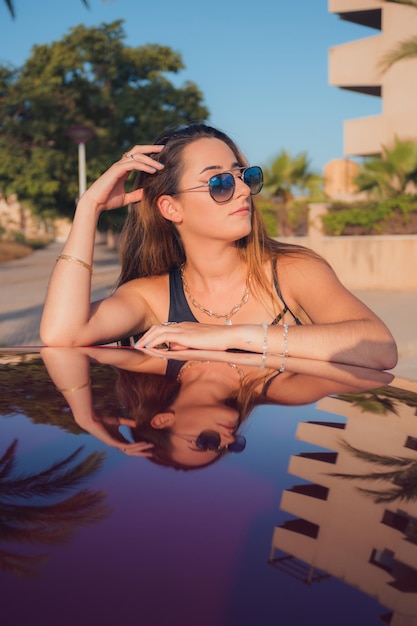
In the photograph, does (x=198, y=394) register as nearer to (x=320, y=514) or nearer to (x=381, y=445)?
(x=381, y=445)

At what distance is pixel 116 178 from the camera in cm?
293

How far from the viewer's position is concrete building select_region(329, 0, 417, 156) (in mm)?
28859

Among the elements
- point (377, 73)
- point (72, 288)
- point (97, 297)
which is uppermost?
point (377, 73)

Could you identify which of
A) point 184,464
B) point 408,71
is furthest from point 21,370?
point 408,71

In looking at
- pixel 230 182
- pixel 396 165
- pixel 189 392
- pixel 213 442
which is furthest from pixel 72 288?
pixel 396 165

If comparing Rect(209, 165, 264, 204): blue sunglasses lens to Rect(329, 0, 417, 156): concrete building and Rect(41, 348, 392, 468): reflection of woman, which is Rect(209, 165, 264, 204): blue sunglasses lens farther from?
Rect(329, 0, 417, 156): concrete building

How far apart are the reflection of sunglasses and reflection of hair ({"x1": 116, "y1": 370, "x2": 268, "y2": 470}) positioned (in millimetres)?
21

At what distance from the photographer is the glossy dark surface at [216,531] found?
1.94 ft

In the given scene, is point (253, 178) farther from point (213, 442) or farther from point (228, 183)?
point (213, 442)

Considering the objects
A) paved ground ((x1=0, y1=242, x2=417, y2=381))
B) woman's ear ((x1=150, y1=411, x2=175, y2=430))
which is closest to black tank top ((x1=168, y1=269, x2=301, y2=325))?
woman's ear ((x1=150, y1=411, x2=175, y2=430))

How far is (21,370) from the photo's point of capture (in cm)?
158

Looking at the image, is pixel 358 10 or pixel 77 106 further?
pixel 77 106

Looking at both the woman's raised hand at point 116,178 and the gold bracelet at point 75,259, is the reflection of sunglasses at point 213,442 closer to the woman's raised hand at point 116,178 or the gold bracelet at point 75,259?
the gold bracelet at point 75,259

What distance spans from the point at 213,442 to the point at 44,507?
0.86 ft
